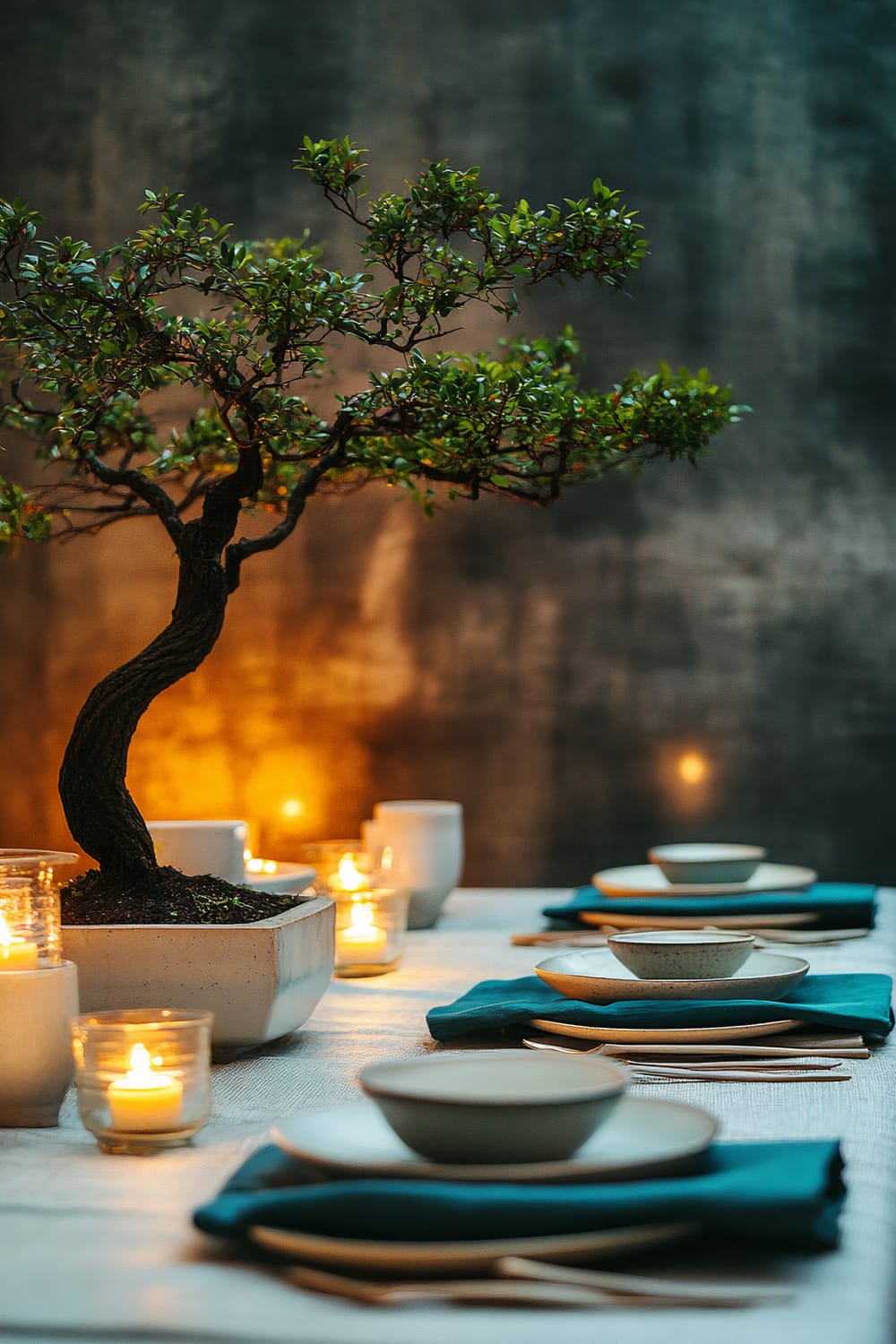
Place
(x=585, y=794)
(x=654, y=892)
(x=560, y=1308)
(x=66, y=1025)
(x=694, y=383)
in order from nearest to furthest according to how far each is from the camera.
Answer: (x=560, y=1308) < (x=66, y=1025) < (x=694, y=383) < (x=654, y=892) < (x=585, y=794)

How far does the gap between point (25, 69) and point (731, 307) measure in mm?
1750

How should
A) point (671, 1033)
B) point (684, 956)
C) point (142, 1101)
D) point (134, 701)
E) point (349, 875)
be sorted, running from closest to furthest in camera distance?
point (142, 1101)
point (671, 1033)
point (684, 956)
point (134, 701)
point (349, 875)

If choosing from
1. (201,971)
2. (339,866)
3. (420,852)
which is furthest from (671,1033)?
(420,852)

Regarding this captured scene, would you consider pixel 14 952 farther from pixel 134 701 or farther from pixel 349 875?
pixel 349 875

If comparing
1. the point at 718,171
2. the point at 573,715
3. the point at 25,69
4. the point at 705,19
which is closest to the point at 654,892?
the point at 573,715

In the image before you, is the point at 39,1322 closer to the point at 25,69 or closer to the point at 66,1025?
the point at 66,1025

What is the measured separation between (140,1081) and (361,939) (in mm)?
637

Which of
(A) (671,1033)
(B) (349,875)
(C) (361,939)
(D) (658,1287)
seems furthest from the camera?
(B) (349,875)

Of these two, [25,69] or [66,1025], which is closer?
[66,1025]

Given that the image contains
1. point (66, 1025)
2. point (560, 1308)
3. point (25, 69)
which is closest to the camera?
point (560, 1308)

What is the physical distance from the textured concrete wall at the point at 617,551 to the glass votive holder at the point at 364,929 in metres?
1.66

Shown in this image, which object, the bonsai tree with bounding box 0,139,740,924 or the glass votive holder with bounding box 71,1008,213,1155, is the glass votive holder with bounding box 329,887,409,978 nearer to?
the bonsai tree with bounding box 0,139,740,924

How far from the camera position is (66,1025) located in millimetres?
909

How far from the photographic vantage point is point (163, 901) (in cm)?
119
